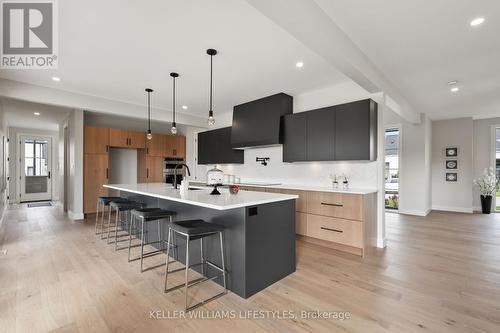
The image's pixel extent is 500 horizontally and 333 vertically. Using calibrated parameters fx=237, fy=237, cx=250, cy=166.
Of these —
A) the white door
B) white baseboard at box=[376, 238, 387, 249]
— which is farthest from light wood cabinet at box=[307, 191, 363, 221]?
the white door

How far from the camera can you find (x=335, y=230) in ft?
11.5

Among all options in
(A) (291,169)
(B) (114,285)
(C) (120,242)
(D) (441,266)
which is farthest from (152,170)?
(D) (441,266)

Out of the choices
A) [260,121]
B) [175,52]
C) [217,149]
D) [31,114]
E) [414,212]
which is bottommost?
[414,212]

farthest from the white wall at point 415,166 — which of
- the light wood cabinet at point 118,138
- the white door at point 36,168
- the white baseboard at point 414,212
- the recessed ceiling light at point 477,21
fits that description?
the white door at point 36,168

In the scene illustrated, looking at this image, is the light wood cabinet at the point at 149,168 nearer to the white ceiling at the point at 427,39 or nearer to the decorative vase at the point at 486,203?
the white ceiling at the point at 427,39

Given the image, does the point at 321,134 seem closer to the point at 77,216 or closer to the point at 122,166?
the point at 77,216

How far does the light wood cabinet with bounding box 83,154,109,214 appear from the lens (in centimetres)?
570

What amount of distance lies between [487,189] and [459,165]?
2.78 feet

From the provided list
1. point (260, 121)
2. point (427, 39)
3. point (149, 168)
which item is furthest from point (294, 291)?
point (149, 168)

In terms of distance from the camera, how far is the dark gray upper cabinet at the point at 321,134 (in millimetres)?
3844

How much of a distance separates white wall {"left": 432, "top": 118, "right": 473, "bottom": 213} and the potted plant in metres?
0.26

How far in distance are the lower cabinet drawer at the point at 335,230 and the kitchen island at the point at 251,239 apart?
103cm

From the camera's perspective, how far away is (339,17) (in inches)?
88.9

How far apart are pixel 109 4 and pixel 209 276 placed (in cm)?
283
